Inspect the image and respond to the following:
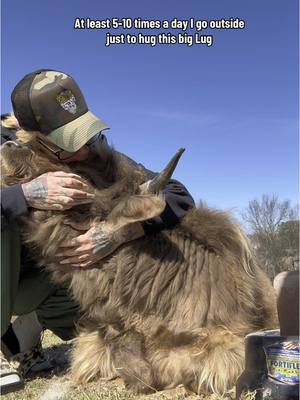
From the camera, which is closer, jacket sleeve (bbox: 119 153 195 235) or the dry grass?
the dry grass

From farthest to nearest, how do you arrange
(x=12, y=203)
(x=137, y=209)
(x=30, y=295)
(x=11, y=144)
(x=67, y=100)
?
(x=30, y=295)
(x=11, y=144)
(x=67, y=100)
(x=12, y=203)
(x=137, y=209)

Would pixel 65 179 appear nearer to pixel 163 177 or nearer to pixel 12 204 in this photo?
pixel 12 204

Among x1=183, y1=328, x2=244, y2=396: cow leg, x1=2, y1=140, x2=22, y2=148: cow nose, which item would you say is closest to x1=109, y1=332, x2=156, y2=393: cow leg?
x1=183, y1=328, x2=244, y2=396: cow leg

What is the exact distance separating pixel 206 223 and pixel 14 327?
1721 millimetres

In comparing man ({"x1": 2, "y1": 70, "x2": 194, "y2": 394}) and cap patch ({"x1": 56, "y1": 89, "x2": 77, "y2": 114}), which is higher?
cap patch ({"x1": 56, "y1": 89, "x2": 77, "y2": 114})

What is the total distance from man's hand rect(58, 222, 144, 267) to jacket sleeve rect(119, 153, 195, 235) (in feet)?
0.28

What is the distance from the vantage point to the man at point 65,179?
9.67 feet

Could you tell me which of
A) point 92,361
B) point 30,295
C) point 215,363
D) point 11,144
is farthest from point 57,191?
point 215,363

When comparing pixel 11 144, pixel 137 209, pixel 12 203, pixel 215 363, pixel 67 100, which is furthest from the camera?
pixel 11 144

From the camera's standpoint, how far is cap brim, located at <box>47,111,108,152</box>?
9.93 feet

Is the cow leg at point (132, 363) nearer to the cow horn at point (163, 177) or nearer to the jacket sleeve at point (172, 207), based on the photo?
the jacket sleeve at point (172, 207)

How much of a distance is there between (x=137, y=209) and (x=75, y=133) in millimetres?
648

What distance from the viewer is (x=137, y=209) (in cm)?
284

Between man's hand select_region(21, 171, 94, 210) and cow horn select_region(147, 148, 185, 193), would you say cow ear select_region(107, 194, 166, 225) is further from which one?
man's hand select_region(21, 171, 94, 210)
